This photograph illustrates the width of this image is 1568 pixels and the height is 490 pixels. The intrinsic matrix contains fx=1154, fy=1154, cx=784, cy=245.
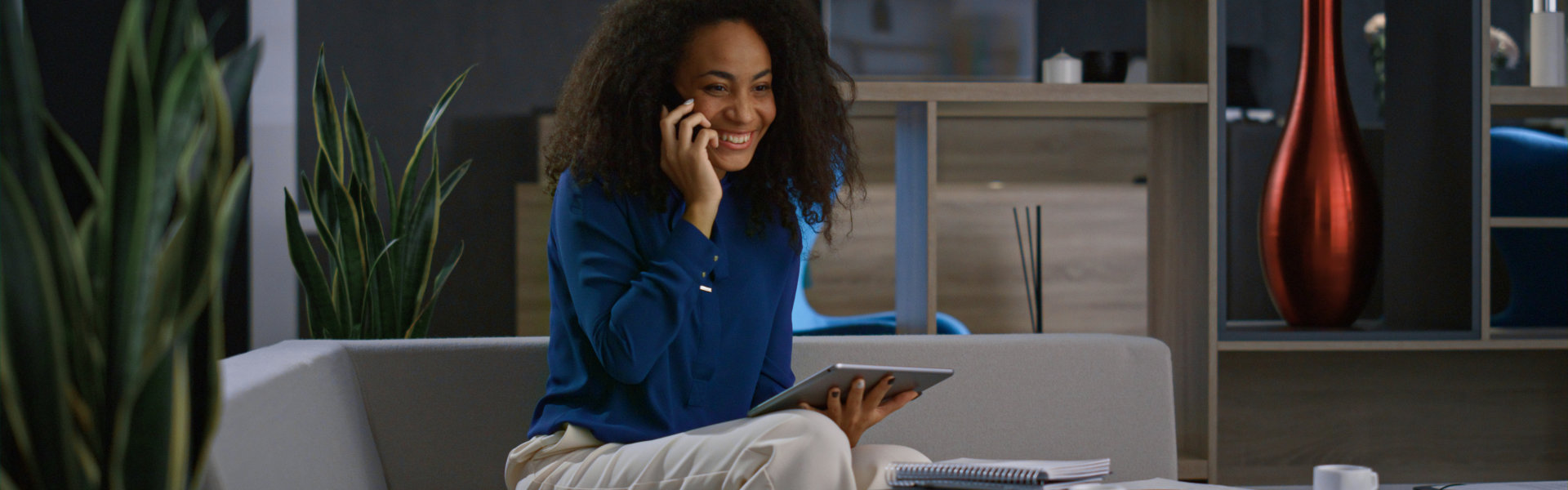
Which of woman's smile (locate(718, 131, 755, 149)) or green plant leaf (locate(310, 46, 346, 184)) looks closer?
woman's smile (locate(718, 131, 755, 149))

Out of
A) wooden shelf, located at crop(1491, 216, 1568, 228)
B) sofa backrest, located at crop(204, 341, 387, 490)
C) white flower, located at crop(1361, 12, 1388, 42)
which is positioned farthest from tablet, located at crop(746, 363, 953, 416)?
white flower, located at crop(1361, 12, 1388, 42)

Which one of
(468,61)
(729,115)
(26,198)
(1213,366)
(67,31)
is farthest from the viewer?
(468,61)

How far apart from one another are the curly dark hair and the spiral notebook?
18.3 inches

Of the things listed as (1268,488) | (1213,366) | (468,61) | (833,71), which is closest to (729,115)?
(833,71)

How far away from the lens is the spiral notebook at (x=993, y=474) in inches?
56.3

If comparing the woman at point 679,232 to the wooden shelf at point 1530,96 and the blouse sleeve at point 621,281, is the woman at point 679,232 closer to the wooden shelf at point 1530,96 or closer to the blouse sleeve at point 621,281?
the blouse sleeve at point 621,281

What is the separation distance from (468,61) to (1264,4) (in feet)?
11.3

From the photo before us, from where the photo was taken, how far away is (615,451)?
1469 millimetres

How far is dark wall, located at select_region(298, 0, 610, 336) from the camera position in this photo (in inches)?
167

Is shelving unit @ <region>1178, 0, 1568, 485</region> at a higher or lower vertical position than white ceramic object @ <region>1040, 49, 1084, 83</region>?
lower

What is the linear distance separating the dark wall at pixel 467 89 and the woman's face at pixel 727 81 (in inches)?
103

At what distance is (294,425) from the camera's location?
152cm

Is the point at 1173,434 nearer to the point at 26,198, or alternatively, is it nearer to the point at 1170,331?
the point at 1170,331

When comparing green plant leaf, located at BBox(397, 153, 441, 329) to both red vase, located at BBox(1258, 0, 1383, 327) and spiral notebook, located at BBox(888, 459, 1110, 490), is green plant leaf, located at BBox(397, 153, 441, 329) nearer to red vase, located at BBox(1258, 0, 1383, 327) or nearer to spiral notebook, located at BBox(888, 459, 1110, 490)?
spiral notebook, located at BBox(888, 459, 1110, 490)
